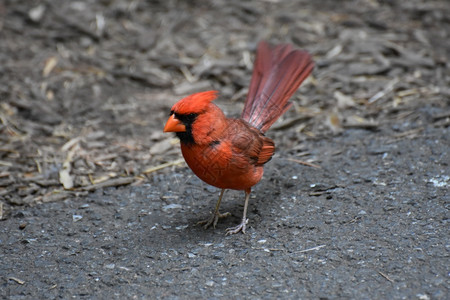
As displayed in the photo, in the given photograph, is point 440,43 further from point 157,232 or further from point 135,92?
point 157,232

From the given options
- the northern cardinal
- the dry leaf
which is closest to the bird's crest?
the northern cardinal

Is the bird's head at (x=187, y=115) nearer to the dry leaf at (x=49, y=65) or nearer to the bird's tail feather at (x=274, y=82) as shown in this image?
the bird's tail feather at (x=274, y=82)

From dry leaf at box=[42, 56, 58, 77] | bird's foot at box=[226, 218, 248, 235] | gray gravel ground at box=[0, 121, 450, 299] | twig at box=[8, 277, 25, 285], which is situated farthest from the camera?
dry leaf at box=[42, 56, 58, 77]

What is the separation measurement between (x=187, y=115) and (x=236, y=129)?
0.50m

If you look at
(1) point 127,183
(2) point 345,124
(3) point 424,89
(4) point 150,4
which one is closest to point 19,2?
(4) point 150,4

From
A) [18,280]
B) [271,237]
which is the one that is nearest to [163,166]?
[271,237]

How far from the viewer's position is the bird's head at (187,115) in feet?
13.1

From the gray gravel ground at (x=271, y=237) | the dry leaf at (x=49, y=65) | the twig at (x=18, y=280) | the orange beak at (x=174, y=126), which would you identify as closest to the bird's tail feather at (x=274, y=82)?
the gray gravel ground at (x=271, y=237)

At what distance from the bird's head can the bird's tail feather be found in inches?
35.3

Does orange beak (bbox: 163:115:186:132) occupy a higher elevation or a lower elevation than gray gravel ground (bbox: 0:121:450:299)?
higher

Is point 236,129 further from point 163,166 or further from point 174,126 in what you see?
point 163,166

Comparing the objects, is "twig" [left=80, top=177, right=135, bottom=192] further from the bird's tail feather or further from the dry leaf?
the dry leaf

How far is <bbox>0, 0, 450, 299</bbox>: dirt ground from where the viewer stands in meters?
3.69

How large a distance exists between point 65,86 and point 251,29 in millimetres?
2745
